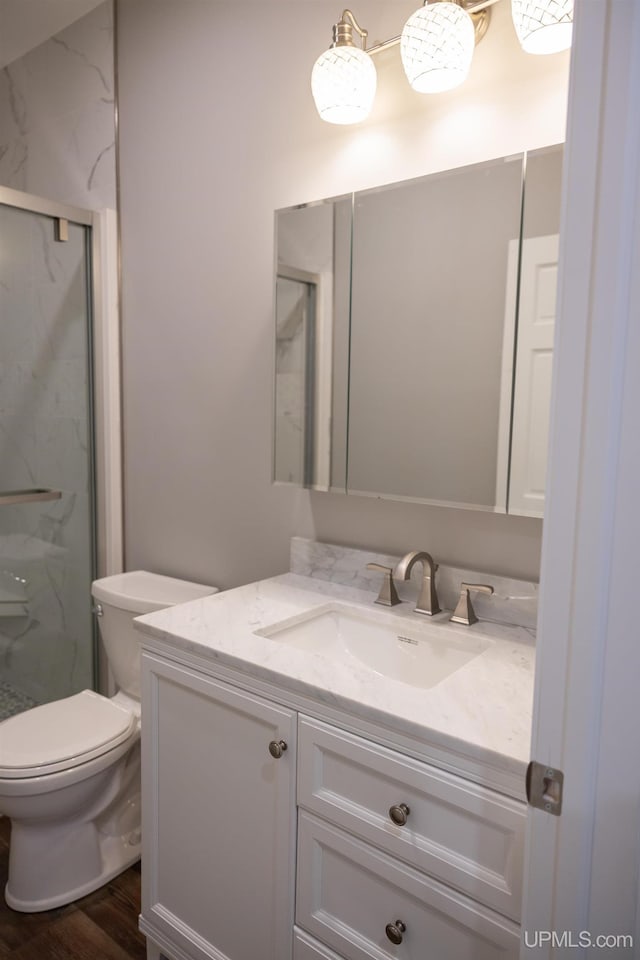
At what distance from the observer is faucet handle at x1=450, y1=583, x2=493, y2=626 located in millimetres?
1470

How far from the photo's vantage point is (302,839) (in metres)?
1.22

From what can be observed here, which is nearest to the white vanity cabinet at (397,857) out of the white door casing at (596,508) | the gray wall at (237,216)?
the white door casing at (596,508)

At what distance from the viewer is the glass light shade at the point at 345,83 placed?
1.52 meters

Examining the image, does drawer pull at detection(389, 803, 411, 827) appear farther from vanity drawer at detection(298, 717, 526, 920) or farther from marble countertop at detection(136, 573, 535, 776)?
marble countertop at detection(136, 573, 535, 776)

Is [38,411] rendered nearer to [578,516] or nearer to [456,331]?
[456,331]

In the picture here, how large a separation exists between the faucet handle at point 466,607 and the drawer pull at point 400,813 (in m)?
0.50

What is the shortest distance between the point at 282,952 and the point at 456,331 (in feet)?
4.29

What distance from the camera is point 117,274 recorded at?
92.7 inches

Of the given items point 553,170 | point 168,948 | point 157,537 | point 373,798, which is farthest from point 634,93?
point 157,537

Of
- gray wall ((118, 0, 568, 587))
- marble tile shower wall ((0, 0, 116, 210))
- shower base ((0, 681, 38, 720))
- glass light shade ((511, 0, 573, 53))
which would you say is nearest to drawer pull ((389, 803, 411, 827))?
gray wall ((118, 0, 568, 587))

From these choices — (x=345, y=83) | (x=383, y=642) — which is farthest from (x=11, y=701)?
(x=345, y=83)

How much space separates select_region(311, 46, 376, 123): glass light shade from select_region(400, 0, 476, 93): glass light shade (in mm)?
116

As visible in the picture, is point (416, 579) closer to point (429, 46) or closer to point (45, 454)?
point (429, 46)

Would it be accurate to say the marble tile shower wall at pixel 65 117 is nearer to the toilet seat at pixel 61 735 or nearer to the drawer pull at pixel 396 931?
the toilet seat at pixel 61 735
